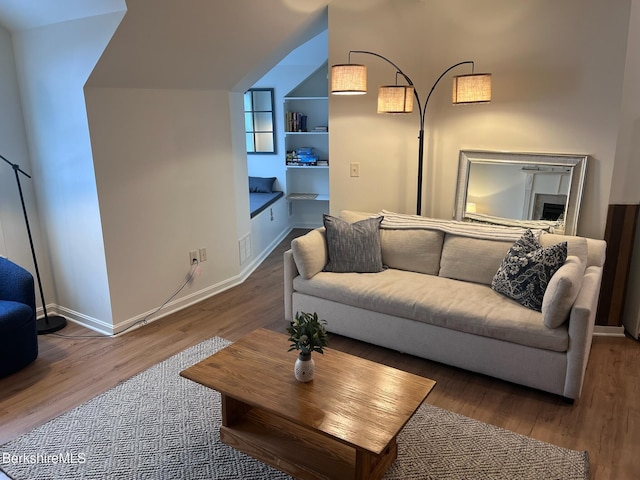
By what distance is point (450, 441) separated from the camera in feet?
7.75

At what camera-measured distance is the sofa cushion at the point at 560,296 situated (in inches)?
99.0

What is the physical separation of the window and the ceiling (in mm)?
2952

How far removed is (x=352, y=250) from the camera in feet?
11.4

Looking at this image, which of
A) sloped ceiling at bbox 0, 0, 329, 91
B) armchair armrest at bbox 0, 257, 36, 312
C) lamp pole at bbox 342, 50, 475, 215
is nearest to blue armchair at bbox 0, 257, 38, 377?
armchair armrest at bbox 0, 257, 36, 312

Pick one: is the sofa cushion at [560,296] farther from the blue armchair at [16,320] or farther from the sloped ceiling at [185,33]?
the blue armchair at [16,320]

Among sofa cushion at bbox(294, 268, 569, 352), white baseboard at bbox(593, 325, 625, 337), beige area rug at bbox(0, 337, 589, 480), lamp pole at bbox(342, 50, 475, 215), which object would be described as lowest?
beige area rug at bbox(0, 337, 589, 480)

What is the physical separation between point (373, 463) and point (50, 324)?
2.71m

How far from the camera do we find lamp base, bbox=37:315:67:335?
3.52m

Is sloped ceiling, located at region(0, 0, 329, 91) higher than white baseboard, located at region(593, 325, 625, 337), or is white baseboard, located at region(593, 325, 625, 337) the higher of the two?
sloped ceiling, located at region(0, 0, 329, 91)

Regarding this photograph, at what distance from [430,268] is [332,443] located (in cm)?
164

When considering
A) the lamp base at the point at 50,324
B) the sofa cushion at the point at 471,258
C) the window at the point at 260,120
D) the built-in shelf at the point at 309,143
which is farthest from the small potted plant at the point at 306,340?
the window at the point at 260,120

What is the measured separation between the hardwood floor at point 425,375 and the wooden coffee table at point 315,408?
27.2 inches

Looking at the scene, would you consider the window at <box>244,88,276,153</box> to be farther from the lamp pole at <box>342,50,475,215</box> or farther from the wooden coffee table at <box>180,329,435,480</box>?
the wooden coffee table at <box>180,329,435,480</box>

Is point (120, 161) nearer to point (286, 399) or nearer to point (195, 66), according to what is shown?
point (195, 66)
